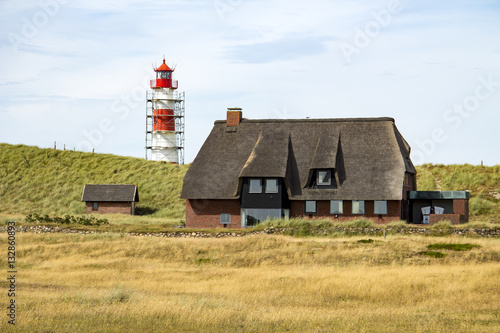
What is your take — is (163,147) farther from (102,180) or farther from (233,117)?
(233,117)

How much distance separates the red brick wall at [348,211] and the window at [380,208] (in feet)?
0.72

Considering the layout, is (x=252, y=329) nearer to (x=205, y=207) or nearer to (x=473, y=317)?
(x=473, y=317)

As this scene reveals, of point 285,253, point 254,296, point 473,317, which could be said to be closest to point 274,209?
point 285,253

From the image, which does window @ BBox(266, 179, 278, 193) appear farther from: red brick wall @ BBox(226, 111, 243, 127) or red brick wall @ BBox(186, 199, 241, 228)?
red brick wall @ BBox(226, 111, 243, 127)

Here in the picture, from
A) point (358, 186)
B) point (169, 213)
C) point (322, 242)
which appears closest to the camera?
point (322, 242)

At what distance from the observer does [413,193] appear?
162 feet

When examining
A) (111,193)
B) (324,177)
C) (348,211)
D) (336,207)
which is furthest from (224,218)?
(111,193)

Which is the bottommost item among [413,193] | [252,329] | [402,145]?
[252,329]

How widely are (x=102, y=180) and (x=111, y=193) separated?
1102 cm

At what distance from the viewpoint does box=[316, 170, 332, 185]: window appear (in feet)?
156

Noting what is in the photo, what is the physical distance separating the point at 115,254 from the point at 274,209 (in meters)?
17.0

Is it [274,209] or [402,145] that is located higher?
[402,145]

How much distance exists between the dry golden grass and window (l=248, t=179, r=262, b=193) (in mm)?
11393

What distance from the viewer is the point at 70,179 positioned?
7419 cm
